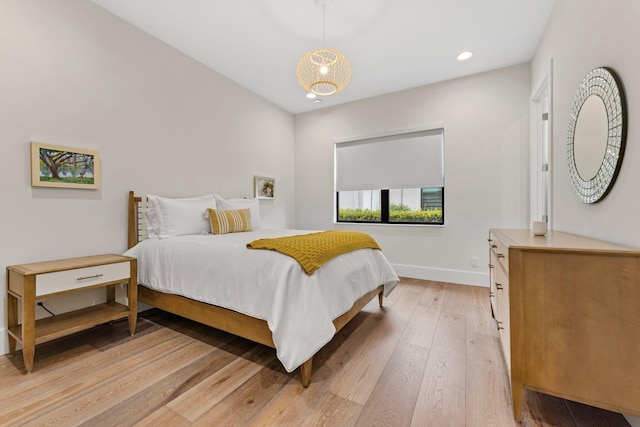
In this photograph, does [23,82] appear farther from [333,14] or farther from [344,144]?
[344,144]

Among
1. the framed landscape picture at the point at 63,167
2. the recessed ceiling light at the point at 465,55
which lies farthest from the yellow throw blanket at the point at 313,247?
the recessed ceiling light at the point at 465,55

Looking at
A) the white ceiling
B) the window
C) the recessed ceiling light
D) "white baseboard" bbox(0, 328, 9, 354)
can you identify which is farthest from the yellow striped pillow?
the recessed ceiling light

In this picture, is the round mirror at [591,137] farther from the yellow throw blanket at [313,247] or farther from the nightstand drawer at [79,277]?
the nightstand drawer at [79,277]

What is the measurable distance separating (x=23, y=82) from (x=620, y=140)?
366 cm

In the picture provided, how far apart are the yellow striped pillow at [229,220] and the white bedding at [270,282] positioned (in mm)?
386

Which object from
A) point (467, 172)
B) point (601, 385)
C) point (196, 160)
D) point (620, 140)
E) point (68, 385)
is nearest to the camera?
point (601, 385)

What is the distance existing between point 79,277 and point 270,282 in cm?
136

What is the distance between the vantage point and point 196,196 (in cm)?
313

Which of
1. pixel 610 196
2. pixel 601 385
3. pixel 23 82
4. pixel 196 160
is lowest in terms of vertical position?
pixel 601 385

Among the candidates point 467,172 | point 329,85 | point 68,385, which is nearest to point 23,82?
point 68,385

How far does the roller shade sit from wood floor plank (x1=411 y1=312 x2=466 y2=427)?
6.94 feet

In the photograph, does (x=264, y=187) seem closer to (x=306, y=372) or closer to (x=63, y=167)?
(x=63, y=167)

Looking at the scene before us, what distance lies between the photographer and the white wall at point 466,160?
3.18m

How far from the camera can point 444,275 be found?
356 centimetres
